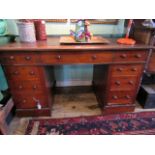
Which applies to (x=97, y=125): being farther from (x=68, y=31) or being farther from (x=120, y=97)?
(x=68, y=31)

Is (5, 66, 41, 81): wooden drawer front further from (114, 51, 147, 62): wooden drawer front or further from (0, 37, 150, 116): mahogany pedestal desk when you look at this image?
(114, 51, 147, 62): wooden drawer front

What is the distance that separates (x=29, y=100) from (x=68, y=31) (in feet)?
3.34

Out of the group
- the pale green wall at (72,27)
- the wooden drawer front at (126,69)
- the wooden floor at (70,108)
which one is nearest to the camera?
the wooden drawer front at (126,69)

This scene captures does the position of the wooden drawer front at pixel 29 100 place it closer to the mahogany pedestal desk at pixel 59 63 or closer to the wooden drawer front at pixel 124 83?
the mahogany pedestal desk at pixel 59 63

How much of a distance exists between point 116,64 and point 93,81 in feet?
2.67

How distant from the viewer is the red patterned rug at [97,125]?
56.1 inches

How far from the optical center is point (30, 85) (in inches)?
55.7

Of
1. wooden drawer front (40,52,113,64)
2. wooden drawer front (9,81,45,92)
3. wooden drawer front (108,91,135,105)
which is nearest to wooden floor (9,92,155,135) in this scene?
wooden drawer front (108,91,135,105)

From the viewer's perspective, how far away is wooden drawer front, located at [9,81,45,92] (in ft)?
4.58

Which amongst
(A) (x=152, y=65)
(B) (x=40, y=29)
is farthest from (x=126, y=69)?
(B) (x=40, y=29)

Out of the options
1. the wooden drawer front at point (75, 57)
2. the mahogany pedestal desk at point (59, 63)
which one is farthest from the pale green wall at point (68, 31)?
the wooden drawer front at point (75, 57)

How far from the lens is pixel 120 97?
5.15 ft
